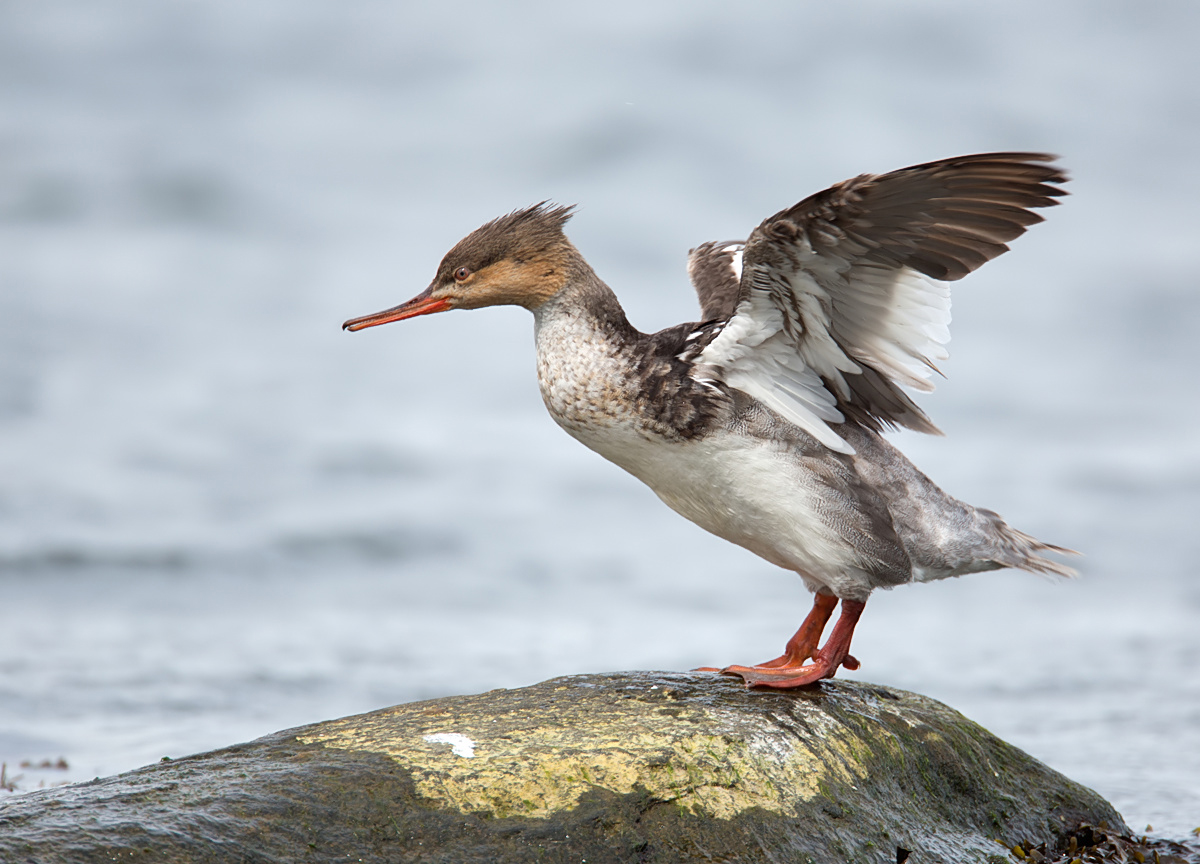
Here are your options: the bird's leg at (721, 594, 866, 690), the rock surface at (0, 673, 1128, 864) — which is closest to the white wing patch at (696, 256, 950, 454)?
the bird's leg at (721, 594, 866, 690)

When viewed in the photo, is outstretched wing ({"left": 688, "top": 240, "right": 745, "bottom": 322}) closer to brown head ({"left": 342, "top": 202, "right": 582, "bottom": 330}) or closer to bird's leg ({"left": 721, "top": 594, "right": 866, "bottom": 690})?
brown head ({"left": 342, "top": 202, "right": 582, "bottom": 330})

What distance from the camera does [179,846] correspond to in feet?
11.9

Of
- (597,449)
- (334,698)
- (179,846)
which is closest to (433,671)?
(334,698)

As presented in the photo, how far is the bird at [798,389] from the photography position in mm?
4996

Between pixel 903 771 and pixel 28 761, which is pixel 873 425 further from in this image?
pixel 28 761

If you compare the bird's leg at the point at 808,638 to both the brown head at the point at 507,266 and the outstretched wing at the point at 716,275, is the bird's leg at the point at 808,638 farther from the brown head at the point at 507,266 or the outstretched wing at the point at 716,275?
the brown head at the point at 507,266

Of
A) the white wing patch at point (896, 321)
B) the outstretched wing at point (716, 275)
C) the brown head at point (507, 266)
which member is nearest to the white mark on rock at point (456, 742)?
the brown head at point (507, 266)

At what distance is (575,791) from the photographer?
410 centimetres

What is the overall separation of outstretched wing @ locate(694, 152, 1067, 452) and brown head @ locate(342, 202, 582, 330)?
0.84 meters

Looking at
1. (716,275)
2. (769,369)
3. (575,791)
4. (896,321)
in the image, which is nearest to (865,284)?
(896,321)

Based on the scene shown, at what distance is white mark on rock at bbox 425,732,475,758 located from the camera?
424 cm

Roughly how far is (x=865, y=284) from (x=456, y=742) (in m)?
2.44

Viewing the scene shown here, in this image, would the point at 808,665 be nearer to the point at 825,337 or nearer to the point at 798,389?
the point at 798,389

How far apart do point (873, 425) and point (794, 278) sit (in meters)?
0.97
